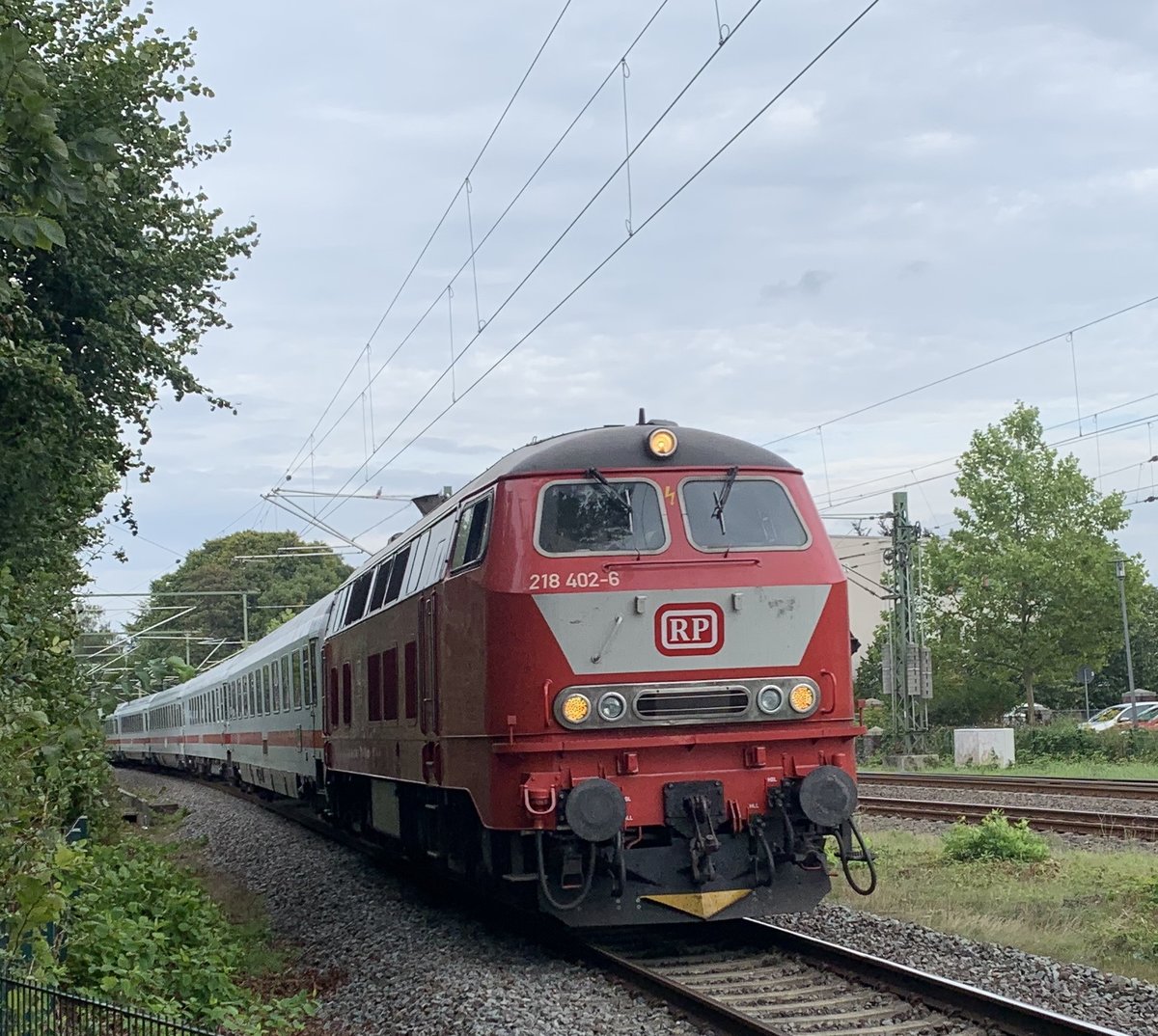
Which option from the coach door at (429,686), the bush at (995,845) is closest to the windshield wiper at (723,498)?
the coach door at (429,686)

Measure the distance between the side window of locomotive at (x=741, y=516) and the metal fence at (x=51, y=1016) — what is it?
476 centimetres

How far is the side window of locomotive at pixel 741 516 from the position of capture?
31.4 ft

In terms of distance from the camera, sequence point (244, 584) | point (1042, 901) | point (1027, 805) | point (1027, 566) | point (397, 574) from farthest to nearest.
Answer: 1. point (244, 584)
2. point (1027, 566)
3. point (1027, 805)
4. point (397, 574)
5. point (1042, 901)

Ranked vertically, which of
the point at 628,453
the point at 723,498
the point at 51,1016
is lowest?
the point at 51,1016

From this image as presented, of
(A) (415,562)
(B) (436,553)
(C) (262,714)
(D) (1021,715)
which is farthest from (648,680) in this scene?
(D) (1021,715)

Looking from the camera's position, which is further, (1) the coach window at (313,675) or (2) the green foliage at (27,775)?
(1) the coach window at (313,675)

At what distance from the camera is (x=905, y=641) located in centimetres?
3441

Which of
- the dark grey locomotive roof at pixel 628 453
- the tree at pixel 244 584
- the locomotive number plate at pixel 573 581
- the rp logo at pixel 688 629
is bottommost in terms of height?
the rp logo at pixel 688 629

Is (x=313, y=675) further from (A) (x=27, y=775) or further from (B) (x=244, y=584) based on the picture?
(B) (x=244, y=584)

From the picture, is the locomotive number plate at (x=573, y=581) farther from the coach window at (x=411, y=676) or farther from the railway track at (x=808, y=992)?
the coach window at (x=411, y=676)

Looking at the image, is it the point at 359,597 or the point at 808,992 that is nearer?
the point at 808,992

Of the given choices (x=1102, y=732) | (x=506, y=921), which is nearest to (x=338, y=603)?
(x=506, y=921)

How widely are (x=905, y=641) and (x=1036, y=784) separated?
36.1 ft

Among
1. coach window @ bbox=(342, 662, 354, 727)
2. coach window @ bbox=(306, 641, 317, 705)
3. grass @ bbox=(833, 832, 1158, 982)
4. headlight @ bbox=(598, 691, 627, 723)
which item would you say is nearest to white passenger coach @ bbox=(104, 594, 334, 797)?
coach window @ bbox=(306, 641, 317, 705)
